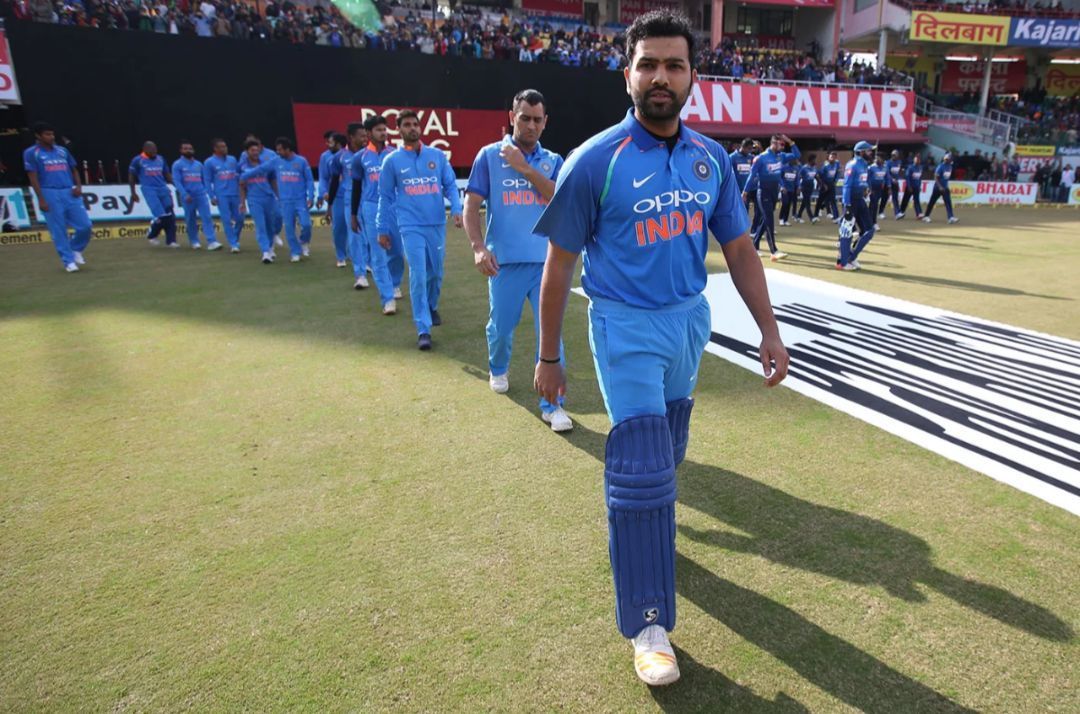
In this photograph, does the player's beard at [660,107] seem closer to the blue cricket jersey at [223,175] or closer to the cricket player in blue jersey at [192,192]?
the blue cricket jersey at [223,175]

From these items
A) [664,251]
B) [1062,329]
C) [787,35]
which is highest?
[787,35]

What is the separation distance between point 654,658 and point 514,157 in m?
3.32

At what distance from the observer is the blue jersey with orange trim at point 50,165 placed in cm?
1010

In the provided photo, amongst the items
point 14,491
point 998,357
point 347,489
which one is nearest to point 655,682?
point 347,489

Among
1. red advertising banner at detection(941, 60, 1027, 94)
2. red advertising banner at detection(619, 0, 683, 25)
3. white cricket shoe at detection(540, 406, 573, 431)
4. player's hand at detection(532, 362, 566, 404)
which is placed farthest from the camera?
red advertising banner at detection(941, 60, 1027, 94)

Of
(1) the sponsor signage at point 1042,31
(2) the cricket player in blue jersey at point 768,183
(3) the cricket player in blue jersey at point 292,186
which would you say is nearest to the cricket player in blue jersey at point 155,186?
(3) the cricket player in blue jersey at point 292,186

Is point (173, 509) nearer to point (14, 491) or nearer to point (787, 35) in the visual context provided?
point (14, 491)

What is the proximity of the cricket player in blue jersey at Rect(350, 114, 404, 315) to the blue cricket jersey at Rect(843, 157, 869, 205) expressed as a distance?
727cm

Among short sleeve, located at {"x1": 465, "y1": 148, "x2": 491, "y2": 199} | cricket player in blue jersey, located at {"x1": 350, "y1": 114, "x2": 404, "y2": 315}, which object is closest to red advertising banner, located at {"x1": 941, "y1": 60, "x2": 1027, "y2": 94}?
cricket player in blue jersey, located at {"x1": 350, "y1": 114, "x2": 404, "y2": 315}

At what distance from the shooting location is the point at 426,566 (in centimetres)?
286

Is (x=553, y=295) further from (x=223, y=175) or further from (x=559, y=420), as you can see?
(x=223, y=175)

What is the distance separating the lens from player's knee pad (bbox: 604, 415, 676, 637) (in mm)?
2205

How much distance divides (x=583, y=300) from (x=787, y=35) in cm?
3508

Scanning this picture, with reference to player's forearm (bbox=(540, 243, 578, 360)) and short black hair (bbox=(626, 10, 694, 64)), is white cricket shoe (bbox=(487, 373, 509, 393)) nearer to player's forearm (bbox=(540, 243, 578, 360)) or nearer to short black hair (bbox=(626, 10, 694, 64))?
player's forearm (bbox=(540, 243, 578, 360))
